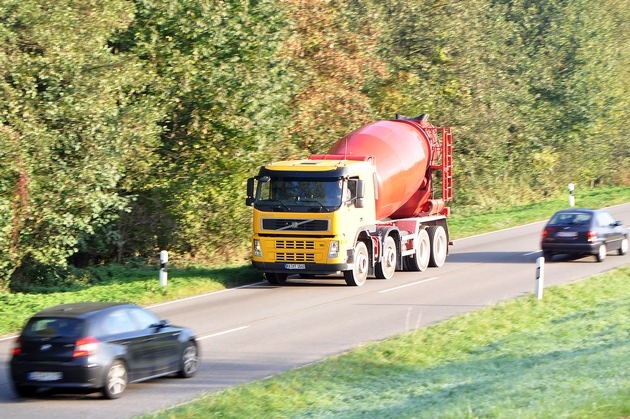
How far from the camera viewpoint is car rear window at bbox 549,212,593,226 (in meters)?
28.3

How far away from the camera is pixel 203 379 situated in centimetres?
1430

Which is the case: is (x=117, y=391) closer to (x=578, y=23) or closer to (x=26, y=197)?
(x=26, y=197)

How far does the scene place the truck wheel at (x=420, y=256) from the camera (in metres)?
27.2

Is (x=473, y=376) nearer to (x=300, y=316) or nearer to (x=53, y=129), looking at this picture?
(x=300, y=316)

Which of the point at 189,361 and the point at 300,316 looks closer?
the point at 189,361

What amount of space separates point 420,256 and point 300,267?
203 inches

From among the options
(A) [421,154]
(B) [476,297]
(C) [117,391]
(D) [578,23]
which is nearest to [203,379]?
(C) [117,391]

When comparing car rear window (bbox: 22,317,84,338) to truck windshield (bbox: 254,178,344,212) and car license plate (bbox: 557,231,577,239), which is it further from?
car license plate (bbox: 557,231,577,239)

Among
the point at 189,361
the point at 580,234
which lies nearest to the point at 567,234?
the point at 580,234

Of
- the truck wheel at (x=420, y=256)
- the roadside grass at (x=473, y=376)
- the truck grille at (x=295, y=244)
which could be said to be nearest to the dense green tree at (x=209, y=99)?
Result: the truck grille at (x=295, y=244)

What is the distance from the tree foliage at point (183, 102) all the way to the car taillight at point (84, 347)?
1013 cm

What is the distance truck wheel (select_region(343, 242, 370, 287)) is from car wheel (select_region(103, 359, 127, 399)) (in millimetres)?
11270

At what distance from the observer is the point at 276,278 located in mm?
24859

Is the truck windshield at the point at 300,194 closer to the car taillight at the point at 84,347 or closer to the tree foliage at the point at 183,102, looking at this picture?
the tree foliage at the point at 183,102
